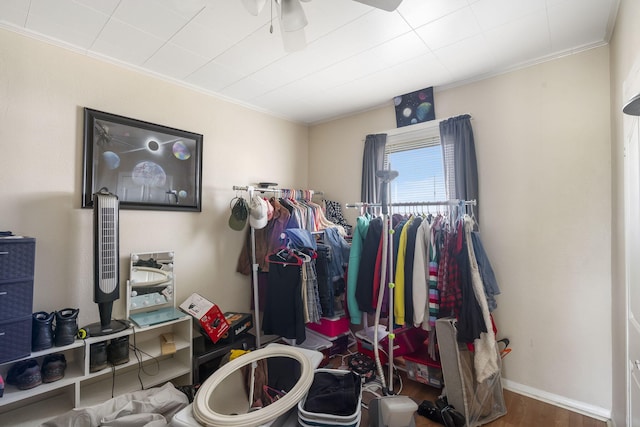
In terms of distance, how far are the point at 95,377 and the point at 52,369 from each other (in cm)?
43

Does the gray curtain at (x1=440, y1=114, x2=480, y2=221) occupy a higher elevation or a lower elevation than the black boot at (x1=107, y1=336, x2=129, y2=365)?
higher

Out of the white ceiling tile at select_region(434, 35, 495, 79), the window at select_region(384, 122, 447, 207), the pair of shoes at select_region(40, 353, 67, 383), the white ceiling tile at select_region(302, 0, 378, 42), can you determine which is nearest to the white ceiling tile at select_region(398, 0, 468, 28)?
the white ceiling tile at select_region(302, 0, 378, 42)

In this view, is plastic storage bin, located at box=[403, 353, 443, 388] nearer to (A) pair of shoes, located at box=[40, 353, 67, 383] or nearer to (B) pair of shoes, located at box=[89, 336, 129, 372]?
(B) pair of shoes, located at box=[89, 336, 129, 372]

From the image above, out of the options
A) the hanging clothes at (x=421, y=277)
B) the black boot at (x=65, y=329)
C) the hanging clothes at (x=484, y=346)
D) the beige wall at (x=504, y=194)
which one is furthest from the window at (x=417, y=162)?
the black boot at (x=65, y=329)

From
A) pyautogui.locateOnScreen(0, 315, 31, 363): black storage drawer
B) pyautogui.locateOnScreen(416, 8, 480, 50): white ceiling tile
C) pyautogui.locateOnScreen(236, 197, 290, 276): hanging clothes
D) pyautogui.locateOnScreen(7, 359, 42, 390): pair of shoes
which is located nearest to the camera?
pyautogui.locateOnScreen(0, 315, 31, 363): black storage drawer

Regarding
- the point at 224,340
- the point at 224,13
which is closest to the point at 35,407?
the point at 224,340

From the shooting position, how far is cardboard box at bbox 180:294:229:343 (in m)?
2.41

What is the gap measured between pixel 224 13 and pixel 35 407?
2.71m

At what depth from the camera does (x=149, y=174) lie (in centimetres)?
246

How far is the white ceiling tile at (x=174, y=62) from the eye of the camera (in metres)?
2.17

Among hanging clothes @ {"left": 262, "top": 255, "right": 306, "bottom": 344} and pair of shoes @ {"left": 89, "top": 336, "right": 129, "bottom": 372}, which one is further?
hanging clothes @ {"left": 262, "top": 255, "right": 306, "bottom": 344}

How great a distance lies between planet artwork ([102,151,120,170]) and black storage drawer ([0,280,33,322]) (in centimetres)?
93

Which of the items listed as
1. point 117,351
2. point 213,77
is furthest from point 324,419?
point 213,77

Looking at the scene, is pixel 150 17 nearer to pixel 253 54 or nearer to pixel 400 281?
pixel 253 54
